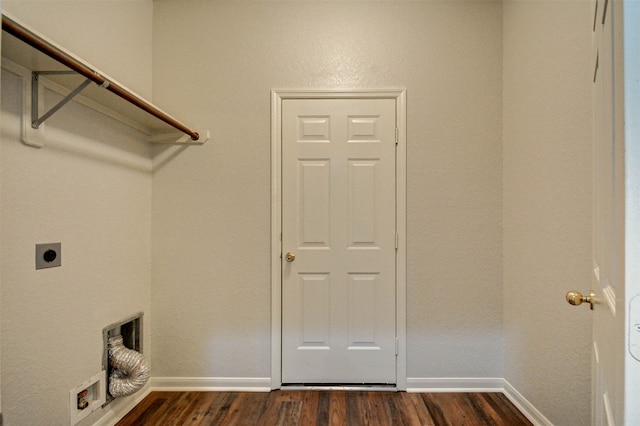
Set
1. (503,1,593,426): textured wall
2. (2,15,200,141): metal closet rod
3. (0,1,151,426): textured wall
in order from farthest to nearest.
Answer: (503,1,593,426): textured wall → (0,1,151,426): textured wall → (2,15,200,141): metal closet rod

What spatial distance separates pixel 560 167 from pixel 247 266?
1.90 m

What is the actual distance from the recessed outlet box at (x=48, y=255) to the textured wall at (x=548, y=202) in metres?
2.40

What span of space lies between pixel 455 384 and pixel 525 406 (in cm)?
40

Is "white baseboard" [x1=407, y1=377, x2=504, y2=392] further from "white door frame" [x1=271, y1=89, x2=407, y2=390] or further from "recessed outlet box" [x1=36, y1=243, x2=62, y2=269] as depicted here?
"recessed outlet box" [x1=36, y1=243, x2=62, y2=269]

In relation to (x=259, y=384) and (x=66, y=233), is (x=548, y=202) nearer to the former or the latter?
(x=259, y=384)

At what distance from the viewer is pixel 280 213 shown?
224 centimetres

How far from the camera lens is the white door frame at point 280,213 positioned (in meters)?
2.21

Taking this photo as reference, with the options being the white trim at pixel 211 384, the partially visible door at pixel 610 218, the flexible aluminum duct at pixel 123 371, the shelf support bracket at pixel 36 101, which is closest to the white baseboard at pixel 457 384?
the white trim at pixel 211 384

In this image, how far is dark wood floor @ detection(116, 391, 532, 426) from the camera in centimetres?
188

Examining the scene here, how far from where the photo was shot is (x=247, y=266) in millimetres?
2248

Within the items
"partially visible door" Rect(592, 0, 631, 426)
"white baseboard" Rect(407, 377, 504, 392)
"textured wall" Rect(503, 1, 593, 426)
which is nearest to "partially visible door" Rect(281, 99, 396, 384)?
"white baseboard" Rect(407, 377, 504, 392)

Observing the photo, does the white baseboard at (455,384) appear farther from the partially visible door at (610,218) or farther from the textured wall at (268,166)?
the partially visible door at (610,218)

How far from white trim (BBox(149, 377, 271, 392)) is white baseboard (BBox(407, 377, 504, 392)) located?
0.99 metres

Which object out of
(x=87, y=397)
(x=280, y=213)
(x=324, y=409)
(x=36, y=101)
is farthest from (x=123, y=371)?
(x=36, y=101)
